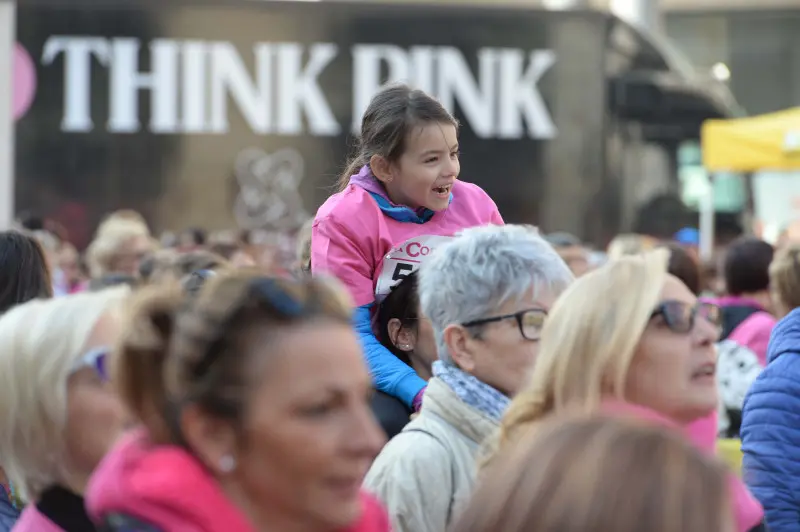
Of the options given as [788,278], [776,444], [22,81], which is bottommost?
[776,444]

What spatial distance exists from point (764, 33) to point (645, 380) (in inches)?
1033

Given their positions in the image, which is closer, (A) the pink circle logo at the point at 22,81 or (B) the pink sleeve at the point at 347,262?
(B) the pink sleeve at the point at 347,262

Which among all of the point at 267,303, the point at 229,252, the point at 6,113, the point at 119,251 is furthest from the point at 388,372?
the point at 6,113

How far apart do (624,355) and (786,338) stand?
1.39 metres

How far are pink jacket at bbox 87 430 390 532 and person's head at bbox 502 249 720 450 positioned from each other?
0.85 m

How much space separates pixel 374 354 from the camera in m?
3.67

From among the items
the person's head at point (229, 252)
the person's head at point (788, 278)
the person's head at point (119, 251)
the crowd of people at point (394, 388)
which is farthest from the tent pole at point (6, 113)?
the person's head at point (788, 278)

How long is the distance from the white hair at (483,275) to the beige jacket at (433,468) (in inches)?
7.1

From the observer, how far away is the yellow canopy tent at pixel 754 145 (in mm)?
11812

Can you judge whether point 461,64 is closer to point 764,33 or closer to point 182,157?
point 182,157

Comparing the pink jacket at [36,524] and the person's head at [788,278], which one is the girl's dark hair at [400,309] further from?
the person's head at [788,278]

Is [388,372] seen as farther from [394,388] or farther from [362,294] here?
[362,294]

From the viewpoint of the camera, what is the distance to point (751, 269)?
22.9ft

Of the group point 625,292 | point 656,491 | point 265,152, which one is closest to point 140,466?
point 656,491
